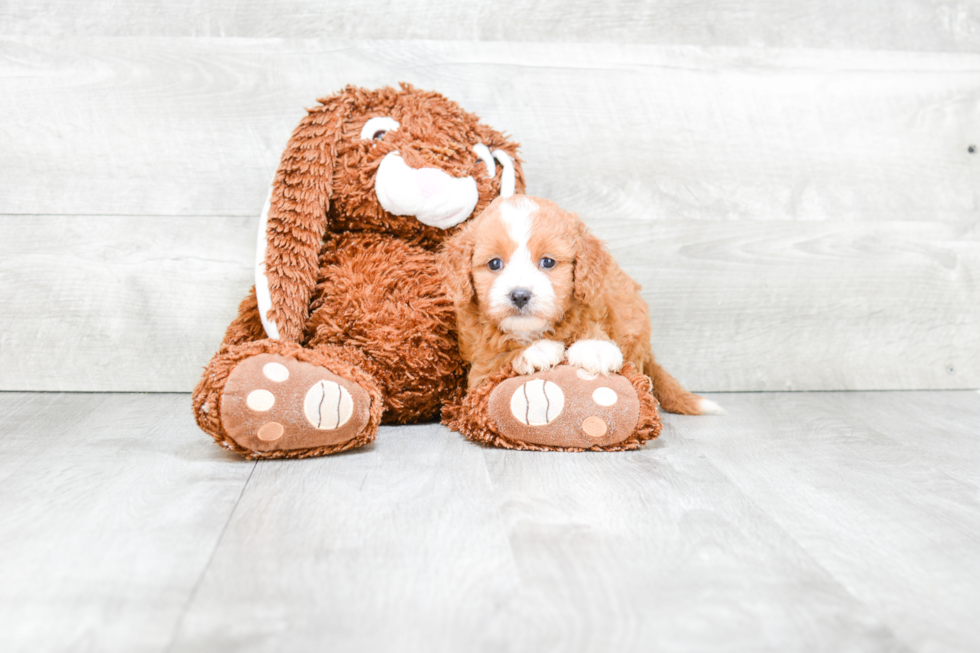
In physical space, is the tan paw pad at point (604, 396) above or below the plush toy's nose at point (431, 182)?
below

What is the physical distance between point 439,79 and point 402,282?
47 cm

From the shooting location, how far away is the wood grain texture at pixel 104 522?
621mm

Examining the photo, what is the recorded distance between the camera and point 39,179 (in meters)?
1.42

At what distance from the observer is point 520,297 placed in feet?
3.39

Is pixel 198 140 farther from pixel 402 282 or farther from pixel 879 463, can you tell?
pixel 879 463

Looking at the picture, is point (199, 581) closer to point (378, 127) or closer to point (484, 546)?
point (484, 546)

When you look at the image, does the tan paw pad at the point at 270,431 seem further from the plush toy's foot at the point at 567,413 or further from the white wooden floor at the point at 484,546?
the plush toy's foot at the point at 567,413

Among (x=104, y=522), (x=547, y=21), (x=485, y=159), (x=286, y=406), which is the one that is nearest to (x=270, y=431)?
(x=286, y=406)

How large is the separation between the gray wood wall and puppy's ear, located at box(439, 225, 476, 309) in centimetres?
43

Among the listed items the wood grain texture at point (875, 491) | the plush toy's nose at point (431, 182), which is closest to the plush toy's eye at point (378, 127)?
→ the plush toy's nose at point (431, 182)

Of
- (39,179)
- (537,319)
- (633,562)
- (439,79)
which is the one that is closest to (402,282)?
(537,319)

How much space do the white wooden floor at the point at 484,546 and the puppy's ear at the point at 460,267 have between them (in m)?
0.23

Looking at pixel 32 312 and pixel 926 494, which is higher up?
pixel 32 312

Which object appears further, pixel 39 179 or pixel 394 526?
pixel 39 179
